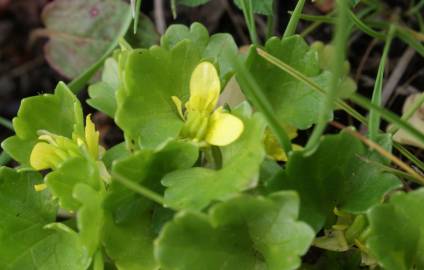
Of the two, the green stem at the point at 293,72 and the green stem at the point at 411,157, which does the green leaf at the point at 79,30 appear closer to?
the green stem at the point at 293,72

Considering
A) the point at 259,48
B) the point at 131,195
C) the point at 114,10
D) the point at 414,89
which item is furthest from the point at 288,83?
the point at 114,10

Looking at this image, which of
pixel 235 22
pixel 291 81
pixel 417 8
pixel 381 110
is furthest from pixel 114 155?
pixel 417 8

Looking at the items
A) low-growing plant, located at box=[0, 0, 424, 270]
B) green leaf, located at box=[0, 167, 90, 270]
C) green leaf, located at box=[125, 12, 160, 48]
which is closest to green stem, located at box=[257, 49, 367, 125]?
low-growing plant, located at box=[0, 0, 424, 270]

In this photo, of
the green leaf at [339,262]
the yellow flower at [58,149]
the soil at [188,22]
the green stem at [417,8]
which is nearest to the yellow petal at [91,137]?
the yellow flower at [58,149]

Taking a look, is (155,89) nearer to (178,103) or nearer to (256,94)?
(178,103)

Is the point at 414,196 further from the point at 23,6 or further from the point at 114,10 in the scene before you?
the point at 23,6
